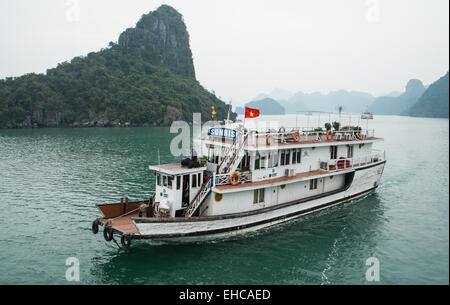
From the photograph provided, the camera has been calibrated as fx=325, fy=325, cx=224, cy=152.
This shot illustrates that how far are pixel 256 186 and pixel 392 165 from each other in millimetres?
32234

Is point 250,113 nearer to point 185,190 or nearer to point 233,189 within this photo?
point 233,189

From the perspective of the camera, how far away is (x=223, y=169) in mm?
17781

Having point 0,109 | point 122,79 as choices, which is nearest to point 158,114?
point 122,79

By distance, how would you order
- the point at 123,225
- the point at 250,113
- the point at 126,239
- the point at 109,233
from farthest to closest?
the point at 250,113
the point at 123,225
the point at 109,233
the point at 126,239

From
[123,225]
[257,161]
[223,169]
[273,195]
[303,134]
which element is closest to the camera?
[123,225]

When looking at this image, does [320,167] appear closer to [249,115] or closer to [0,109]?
[249,115]

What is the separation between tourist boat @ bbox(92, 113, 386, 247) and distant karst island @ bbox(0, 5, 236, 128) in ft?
297

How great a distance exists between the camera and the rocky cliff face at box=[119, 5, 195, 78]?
16475 cm

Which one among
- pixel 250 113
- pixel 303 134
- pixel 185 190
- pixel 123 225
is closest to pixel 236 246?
pixel 185 190

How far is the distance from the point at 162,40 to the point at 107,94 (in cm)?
7344

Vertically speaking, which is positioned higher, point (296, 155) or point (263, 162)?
point (296, 155)

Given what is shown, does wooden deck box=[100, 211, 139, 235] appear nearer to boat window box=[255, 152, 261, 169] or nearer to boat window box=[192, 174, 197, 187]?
boat window box=[192, 174, 197, 187]

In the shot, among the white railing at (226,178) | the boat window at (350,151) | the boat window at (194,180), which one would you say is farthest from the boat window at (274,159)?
the boat window at (350,151)
